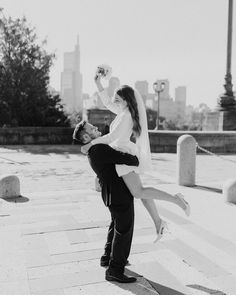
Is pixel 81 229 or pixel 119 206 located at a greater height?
pixel 119 206

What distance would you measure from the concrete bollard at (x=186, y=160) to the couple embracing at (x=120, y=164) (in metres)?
4.58

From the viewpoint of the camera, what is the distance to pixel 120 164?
321 centimetres

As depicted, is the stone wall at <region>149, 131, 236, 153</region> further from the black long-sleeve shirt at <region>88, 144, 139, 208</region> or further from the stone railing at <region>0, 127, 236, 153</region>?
the black long-sleeve shirt at <region>88, 144, 139, 208</region>

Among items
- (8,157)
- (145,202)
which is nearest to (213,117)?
(8,157)

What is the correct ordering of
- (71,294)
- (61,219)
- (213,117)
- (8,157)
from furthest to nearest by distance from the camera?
(213,117) < (8,157) < (61,219) < (71,294)

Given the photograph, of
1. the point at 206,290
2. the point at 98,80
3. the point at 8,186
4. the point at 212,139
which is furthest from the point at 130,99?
the point at 212,139

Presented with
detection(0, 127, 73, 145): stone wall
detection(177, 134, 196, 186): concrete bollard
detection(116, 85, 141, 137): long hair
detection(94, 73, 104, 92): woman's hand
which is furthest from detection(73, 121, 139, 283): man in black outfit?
detection(0, 127, 73, 145): stone wall

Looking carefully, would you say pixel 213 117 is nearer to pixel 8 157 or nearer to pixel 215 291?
pixel 8 157

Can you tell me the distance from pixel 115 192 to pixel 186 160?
4.94 meters

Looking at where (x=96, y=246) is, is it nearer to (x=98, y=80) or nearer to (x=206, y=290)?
(x=206, y=290)

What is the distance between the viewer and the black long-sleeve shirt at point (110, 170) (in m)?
3.16

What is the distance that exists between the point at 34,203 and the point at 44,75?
48.5 feet

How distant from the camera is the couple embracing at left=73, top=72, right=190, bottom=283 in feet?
10.5

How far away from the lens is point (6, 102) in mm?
19703
